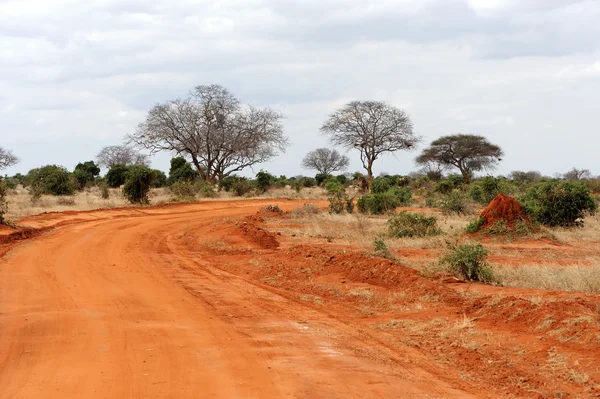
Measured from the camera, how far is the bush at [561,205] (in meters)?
19.8

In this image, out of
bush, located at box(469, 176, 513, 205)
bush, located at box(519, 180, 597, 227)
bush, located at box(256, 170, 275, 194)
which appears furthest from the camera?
bush, located at box(256, 170, 275, 194)

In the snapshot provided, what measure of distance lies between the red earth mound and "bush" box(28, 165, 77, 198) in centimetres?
2620

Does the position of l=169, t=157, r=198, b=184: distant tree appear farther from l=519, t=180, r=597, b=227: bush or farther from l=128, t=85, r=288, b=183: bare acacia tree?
l=519, t=180, r=597, b=227: bush

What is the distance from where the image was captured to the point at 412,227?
18234 millimetres

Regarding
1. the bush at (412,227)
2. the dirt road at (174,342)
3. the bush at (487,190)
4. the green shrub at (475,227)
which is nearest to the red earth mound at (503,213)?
the green shrub at (475,227)

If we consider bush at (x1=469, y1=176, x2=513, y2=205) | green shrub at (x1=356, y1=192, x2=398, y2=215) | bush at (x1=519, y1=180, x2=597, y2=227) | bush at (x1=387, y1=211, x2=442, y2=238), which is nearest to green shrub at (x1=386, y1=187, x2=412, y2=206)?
bush at (x1=469, y1=176, x2=513, y2=205)

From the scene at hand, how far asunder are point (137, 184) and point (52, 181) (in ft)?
27.7

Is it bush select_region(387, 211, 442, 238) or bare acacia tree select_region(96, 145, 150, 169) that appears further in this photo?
bare acacia tree select_region(96, 145, 150, 169)

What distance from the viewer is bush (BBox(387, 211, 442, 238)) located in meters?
18.0

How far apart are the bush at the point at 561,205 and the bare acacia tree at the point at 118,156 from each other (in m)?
64.0

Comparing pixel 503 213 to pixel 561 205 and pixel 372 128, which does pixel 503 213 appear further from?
pixel 372 128

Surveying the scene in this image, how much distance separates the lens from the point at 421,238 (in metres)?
17.3

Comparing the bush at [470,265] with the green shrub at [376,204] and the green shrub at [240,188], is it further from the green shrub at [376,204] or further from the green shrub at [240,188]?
the green shrub at [240,188]

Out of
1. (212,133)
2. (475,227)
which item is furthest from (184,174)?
(475,227)
